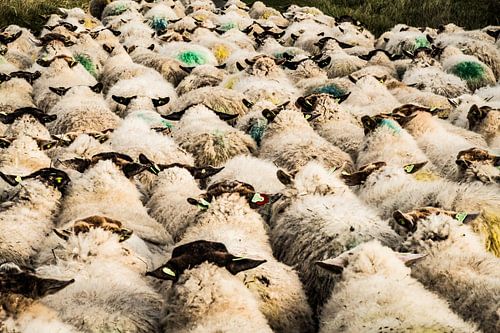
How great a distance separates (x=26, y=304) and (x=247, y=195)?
2080mm

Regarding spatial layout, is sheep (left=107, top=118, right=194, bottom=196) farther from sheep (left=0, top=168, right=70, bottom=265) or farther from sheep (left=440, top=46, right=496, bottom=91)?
sheep (left=440, top=46, right=496, bottom=91)

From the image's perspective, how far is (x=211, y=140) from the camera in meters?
6.22

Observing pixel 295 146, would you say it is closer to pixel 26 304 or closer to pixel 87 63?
pixel 26 304

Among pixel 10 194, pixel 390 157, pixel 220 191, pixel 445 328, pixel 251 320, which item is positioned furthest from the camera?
pixel 390 157

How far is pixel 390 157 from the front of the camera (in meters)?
5.63

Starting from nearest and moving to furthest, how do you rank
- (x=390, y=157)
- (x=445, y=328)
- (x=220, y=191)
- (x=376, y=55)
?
(x=445, y=328)
(x=220, y=191)
(x=390, y=157)
(x=376, y=55)

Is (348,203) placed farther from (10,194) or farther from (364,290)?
(10,194)

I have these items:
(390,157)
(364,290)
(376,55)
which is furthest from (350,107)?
(364,290)

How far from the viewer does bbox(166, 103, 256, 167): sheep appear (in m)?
6.12

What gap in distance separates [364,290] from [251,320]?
0.64 metres

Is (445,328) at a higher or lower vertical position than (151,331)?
higher

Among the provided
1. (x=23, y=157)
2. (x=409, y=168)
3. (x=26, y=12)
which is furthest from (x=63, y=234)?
(x=26, y=12)

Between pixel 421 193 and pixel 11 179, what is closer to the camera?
pixel 421 193

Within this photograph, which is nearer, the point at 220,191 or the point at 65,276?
the point at 65,276
